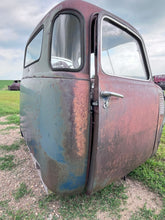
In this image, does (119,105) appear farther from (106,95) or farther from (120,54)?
(120,54)

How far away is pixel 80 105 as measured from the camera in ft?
4.73

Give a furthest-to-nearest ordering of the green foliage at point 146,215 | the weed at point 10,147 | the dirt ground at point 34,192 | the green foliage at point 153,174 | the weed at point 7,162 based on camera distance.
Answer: the weed at point 10,147, the weed at point 7,162, the green foliage at point 153,174, the dirt ground at point 34,192, the green foliage at point 146,215

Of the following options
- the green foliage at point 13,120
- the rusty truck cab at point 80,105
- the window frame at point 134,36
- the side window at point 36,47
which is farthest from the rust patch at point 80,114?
the green foliage at point 13,120

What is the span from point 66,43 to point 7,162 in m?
2.24

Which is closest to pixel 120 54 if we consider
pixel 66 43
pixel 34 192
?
pixel 66 43

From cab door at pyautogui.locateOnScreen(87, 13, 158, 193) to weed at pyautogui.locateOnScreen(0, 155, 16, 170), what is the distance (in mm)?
1630

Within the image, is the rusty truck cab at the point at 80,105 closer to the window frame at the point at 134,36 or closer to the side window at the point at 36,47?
the window frame at the point at 134,36


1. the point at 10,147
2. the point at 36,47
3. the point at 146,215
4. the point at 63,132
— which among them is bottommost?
the point at 146,215

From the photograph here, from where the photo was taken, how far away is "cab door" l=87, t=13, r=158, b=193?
4.90 feet

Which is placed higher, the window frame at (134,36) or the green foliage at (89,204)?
the window frame at (134,36)

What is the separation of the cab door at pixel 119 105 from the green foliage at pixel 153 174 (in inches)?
13.9

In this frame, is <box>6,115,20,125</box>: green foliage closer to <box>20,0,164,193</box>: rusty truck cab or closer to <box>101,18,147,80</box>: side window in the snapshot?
<box>20,0,164,193</box>: rusty truck cab

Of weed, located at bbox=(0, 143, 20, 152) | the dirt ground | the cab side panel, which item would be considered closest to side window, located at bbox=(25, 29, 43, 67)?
the cab side panel

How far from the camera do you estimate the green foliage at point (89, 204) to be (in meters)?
1.69
